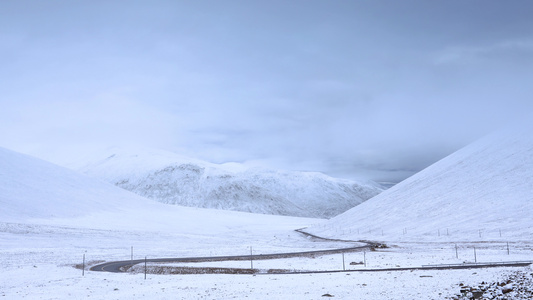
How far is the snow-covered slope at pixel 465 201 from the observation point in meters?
78.4

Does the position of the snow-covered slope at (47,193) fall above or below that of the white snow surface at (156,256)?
above

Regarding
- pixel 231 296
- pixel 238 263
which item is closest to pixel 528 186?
pixel 238 263

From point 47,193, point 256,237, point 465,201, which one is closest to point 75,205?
point 47,193

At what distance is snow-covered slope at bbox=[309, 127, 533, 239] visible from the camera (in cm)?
7838

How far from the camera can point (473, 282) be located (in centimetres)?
2234

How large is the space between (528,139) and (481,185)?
101ft

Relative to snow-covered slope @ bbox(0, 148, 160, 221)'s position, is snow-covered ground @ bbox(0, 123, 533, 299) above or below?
below

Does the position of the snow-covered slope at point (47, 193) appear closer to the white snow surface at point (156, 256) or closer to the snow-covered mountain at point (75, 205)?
the snow-covered mountain at point (75, 205)

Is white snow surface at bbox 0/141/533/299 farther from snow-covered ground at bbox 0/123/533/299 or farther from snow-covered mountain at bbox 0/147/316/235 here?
snow-covered mountain at bbox 0/147/316/235

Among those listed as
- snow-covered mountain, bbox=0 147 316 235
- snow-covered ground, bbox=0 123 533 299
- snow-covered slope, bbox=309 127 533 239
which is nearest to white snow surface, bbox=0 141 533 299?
snow-covered ground, bbox=0 123 533 299

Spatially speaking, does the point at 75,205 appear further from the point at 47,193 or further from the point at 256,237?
the point at 256,237

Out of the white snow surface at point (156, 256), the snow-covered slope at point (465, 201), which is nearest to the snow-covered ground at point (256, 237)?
the white snow surface at point (156, 256)

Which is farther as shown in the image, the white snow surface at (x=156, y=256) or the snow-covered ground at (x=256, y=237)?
the snow-covered ground at (x=256, y=237)

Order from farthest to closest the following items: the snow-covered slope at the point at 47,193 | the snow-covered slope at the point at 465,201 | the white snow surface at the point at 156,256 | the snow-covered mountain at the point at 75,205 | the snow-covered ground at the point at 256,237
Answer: the snow-covered slope at the point at 47,193 → the snow-covered mountain at the point at 75,205 → the snow-covered slope at the point at 465,201 → the snow-covered ground at the point at 256,237 → the white snow surface at the point at 156,256
